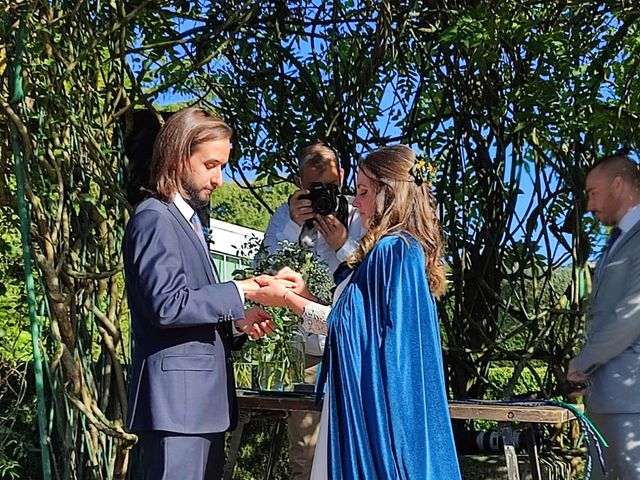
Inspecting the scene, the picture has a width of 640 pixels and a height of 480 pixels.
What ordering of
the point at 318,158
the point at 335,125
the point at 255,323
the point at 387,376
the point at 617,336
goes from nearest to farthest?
the point at 387,376
the point at 255,323
the point at 617,336
the point at 318,158
the point at 335,125

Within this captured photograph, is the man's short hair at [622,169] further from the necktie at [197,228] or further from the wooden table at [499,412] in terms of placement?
the necktie at [197,228]

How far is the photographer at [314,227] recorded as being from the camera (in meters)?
3.55

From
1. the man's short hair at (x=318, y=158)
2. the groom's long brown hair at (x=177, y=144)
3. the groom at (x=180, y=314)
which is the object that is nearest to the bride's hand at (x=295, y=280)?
the groom at (x=180, y=314)

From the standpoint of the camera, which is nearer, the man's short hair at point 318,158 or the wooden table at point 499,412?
the wooden table at point 499,412

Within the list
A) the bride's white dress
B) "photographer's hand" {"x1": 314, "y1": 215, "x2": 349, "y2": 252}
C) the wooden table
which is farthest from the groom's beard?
"photographer's hand" {"x1": 314, "y1": 215, "x2": 349, "y2": 252}

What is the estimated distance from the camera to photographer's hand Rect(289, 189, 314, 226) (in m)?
3.61

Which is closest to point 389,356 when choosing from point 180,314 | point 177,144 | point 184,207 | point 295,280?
point 295,280

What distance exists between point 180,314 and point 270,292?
0.35 metres

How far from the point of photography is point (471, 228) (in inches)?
215

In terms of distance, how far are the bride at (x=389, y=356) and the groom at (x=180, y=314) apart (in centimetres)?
20

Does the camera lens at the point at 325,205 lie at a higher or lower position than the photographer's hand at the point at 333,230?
higher

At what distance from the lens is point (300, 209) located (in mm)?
3609

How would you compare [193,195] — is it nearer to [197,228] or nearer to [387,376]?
[197,228]

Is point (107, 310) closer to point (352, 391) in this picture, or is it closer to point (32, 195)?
point (32, 195)
